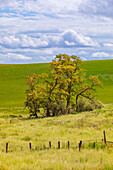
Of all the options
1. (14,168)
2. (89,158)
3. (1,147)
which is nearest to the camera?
(14,168)

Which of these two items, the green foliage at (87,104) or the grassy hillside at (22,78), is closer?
the green foliage at (87,104)

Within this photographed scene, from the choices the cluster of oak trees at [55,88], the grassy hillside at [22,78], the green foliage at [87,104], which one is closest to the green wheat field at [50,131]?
the grassy hillside at [22,78]

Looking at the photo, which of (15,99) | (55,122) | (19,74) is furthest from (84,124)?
(19,74)

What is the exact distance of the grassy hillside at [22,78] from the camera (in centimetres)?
7312

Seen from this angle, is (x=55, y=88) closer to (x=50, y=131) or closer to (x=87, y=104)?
(x=87, y=104)

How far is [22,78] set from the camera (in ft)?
331

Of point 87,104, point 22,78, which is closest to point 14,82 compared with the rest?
point 22,78

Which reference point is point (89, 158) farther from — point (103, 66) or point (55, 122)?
point (103, 66)

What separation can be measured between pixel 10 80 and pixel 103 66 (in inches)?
1699

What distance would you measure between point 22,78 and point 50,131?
79.6 meters

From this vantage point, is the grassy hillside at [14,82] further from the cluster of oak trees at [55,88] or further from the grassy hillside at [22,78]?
the cluster of oak trees at [55,88]

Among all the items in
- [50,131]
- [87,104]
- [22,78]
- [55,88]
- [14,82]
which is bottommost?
[50,131]

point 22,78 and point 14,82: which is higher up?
point 22,78

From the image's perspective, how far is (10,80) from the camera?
→ 322ft
